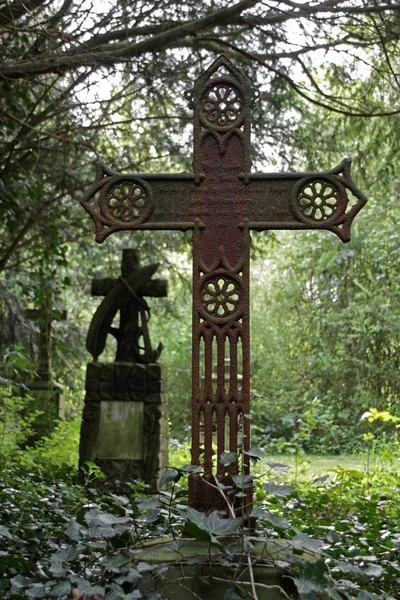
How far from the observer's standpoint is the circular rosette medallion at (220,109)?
348 cm

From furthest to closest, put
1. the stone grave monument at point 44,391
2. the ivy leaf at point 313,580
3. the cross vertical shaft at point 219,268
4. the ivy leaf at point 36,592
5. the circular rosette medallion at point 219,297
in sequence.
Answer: the stone grave monument at point 44,391
the circular rosette medallion at point 219,297
the cross vertical shaft at point 219,268
the ivy leaf at point 36,592
the ivy leaf at point 313,580

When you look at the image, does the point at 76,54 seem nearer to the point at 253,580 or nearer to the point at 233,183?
the point at 233,183

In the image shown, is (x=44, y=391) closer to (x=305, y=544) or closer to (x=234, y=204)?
(x=234, y=204)

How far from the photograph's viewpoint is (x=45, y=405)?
431 inches

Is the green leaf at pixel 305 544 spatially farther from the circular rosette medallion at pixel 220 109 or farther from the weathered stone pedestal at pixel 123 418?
the weathered stone pedestal at pixel 123 418

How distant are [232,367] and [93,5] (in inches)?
108

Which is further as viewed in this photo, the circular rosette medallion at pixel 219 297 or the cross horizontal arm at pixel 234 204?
the cross horizontal arm at pixel 234 204

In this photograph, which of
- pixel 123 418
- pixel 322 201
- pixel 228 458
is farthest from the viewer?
pixel 123 418

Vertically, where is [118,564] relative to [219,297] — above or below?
below

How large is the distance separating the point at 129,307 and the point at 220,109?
4936mm

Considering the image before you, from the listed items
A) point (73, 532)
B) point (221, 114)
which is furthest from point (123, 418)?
point (73, 532)

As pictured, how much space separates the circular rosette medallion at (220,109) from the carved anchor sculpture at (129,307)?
462 cm

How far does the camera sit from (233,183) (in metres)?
3.46

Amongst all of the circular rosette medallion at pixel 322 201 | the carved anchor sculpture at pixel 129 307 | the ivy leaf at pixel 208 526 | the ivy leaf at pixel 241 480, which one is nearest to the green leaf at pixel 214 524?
the ivy leaf at pixel 208 526
